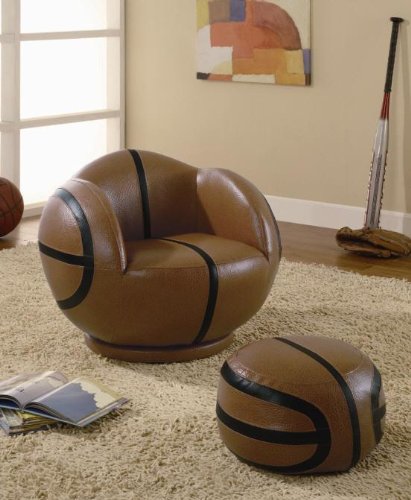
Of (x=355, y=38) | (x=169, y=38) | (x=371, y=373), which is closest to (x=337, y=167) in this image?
(x=355, y=38)

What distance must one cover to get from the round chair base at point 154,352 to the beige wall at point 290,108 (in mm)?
2672

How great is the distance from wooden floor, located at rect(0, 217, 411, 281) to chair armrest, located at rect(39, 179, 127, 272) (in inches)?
77.1

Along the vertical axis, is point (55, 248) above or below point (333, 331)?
above

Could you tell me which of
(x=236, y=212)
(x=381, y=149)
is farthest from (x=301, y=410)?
(x=381, y=149)

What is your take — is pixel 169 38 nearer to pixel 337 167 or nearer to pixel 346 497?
pixel 337 167

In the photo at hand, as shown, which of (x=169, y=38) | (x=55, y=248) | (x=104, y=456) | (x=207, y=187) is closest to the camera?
(x=104, y=456)

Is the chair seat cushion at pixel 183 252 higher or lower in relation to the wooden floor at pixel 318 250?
higher

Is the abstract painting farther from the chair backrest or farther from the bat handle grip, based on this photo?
the chair backrest

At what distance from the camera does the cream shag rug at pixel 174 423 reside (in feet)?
8.75

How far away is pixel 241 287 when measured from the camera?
360 cm

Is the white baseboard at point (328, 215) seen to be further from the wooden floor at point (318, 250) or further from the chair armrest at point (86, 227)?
the chair armrest at point (86, 227)

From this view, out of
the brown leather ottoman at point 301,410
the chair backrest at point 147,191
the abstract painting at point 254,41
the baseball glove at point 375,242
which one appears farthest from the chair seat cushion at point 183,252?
the abstract painting at point 254,41

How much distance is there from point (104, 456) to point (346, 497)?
27.4 inches

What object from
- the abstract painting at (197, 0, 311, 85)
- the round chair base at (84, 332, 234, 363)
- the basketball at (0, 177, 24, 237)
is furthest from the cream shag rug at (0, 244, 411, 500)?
the abstract painting at (197, 0, 311, 85)
